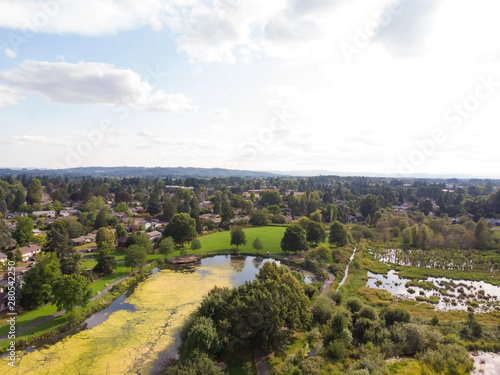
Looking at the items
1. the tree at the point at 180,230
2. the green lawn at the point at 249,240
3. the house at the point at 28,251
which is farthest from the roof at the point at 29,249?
the green lawn at the point at 249,240

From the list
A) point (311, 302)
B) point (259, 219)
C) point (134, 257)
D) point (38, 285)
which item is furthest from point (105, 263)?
point (259, 219)

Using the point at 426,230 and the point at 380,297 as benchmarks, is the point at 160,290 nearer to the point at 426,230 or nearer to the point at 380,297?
the point at 380,297

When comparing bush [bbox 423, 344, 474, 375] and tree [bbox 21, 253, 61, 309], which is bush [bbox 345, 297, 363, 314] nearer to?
bush [bbox 423, 344, 474, 375]

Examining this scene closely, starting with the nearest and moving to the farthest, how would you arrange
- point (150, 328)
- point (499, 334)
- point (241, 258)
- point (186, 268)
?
point (499, 334) < point (150, 328) < point (186, 268) < point (241, 258)

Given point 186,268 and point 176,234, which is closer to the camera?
point 186,268

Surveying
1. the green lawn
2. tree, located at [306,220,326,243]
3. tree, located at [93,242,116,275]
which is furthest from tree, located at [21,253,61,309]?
tree, located at [306,220,326,243]

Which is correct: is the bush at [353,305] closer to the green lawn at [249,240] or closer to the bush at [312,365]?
the bush at [312,365]

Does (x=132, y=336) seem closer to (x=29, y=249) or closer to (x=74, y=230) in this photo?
(x=29, y=249)

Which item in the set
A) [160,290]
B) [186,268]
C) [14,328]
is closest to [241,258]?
[186,268]
